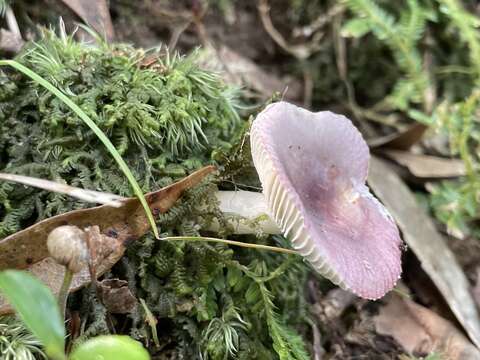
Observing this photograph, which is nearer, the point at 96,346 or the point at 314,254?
the point at 96,346

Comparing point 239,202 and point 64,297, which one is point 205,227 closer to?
point 239,202

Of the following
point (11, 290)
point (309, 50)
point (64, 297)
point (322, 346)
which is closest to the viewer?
point (11, 290)

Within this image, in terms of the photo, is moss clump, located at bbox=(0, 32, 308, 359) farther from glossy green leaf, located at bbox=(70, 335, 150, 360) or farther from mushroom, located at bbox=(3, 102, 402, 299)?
glossy green leaf, located at bbox=(70, 335, 150, 360)

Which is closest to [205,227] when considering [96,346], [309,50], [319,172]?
[319,172]

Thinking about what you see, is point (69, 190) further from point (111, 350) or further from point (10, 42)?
point (10, 42)

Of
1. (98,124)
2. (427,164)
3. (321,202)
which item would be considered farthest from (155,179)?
(427,164)

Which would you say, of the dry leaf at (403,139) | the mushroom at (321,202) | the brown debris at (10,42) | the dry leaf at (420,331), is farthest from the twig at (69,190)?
the dry leaf at (403,139)
